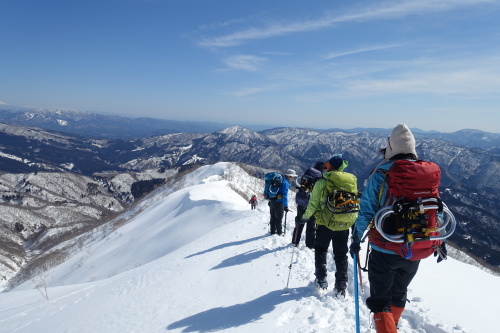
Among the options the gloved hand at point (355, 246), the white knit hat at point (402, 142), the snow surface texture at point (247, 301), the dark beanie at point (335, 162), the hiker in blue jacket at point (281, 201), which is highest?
the white knit hat at point (402, 142)

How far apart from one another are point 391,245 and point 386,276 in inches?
21.7

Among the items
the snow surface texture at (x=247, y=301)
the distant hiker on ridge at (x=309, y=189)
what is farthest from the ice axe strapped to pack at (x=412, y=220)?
the distant hiker on ridge at (x=309, y=189)

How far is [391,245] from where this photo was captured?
3738mm

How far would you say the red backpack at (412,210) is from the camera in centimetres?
352

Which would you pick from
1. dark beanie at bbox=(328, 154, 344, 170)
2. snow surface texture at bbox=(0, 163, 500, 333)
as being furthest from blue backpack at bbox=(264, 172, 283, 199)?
dark beanie at bbox=(328, 154, 344, 170)

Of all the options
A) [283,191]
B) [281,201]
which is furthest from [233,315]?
[283,191]

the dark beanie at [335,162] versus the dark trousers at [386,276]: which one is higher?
the dark beanie at [335,162]

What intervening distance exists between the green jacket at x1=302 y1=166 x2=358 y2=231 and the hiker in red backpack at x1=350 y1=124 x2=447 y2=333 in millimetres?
1735

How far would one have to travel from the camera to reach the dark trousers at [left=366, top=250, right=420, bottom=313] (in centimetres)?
386

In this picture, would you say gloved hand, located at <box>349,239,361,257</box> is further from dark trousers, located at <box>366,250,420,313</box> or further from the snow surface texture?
the snow surface texture

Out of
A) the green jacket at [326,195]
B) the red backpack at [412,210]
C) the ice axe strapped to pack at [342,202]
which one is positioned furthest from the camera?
the green jacket at [326,195]

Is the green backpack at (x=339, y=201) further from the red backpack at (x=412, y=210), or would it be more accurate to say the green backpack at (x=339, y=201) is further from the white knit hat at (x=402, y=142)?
the red backpack at (x=412, y=210)

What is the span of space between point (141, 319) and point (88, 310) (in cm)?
208

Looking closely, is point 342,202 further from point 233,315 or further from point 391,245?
point 233,315
